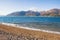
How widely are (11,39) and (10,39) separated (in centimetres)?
11

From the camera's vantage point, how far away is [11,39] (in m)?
14.4

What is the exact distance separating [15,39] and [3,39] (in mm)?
1187

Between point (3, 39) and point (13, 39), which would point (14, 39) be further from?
point (3, 39)

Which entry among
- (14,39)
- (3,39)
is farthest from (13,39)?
(3,39)

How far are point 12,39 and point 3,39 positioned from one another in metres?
0.90

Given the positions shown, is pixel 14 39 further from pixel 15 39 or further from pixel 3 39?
pixel 3 39

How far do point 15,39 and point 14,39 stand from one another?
9 cm

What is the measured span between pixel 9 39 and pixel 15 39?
546 millimetres

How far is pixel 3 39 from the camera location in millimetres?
14773

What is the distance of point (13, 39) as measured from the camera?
1423 centimetres

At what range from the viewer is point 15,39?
14234mm

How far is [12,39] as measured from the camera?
14359mm

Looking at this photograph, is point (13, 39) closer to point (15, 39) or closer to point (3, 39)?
point (15, 39)

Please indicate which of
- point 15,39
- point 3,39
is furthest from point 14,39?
point 3,39
